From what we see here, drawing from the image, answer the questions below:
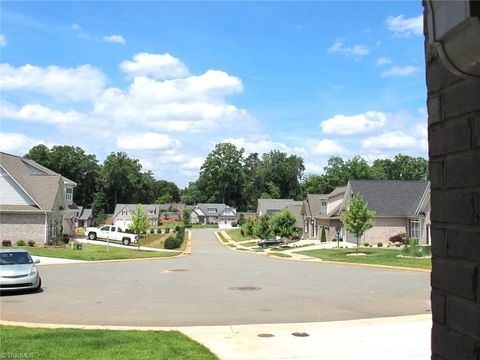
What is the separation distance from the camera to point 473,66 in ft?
6.04

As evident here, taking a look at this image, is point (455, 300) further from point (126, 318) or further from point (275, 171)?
point (275, 171)

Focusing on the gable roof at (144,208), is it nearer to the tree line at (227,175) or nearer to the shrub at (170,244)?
the tree line at (227,175)

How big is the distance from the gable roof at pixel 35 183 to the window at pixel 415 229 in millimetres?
32663

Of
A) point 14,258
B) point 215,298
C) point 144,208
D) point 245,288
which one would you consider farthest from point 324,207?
point 144,208

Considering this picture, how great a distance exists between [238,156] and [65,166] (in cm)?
4971

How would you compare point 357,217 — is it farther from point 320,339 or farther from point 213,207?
point 213,207

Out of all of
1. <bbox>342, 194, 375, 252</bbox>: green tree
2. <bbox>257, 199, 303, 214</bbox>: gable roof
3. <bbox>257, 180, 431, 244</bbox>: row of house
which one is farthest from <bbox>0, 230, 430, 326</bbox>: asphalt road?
<bbox>257, 199, 303, 214</bbox>: gable roof

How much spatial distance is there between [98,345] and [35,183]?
3912 cm

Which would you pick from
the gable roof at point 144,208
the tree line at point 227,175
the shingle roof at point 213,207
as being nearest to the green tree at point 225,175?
the tree line at point 227,175

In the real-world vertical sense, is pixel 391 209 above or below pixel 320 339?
above

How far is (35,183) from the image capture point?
4444 cm

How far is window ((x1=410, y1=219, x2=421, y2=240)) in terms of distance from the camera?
156 feet

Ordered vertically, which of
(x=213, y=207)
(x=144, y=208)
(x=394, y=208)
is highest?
(x=213, y=207)

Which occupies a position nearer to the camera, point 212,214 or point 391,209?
point 391,209
